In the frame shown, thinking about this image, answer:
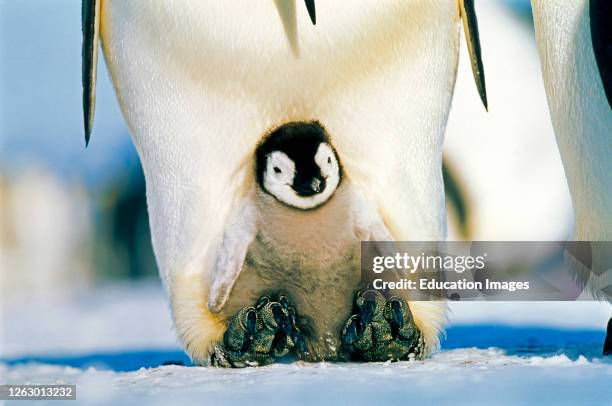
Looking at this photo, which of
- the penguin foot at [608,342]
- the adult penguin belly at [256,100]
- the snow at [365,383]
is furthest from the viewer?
the penguin foot at [608,342]

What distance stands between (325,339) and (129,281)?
47 cm

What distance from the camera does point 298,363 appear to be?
1.92 meters

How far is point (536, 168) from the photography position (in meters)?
2.26

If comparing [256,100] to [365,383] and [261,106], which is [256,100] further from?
[365,383]

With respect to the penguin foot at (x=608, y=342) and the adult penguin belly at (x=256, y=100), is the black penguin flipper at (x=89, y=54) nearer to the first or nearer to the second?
the adult penguin belly at (x=256, y=100)

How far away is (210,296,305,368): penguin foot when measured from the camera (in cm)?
188

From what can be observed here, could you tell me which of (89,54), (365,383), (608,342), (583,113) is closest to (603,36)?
(583,113)

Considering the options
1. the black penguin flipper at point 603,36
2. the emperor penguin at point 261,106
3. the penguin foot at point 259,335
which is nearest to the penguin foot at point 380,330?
the emperor penguin at point 261,106

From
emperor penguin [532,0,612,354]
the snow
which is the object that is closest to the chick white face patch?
the snow

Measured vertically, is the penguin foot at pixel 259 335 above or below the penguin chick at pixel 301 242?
below

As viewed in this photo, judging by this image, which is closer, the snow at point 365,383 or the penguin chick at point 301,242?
the snow at point 365,383

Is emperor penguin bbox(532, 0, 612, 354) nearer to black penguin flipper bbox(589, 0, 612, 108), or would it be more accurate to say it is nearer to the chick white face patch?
black penguin flipper bbox(589, 0, 612, 108)

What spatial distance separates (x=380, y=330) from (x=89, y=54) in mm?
681

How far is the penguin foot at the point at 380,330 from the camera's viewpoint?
6.20 ft
